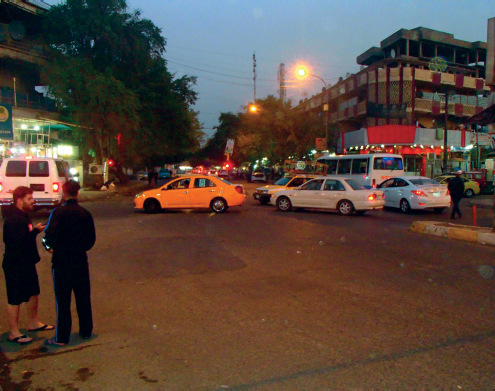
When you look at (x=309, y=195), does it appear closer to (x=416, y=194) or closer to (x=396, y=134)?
(x=416, y=194)

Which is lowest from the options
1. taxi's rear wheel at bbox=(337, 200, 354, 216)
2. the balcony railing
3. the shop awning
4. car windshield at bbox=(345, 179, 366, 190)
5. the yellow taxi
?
taxi's rear wheel at bbox=(337, 200, 354, 216)

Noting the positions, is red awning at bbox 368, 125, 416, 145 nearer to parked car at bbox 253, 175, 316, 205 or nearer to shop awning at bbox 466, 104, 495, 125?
parked car at bbox 253, 175, 316, 205

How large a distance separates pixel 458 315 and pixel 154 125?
33905 millimetres

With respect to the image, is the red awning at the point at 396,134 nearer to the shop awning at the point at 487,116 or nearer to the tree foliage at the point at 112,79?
the tree foliage at the point at 112,79

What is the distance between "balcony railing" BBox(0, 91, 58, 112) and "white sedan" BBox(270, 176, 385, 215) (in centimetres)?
2333

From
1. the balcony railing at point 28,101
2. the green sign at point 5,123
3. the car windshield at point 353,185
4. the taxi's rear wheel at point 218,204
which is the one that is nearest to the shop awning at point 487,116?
the car windshield at point 353,185

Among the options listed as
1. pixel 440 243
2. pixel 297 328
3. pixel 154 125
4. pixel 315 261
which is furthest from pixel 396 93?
pixel 297 328

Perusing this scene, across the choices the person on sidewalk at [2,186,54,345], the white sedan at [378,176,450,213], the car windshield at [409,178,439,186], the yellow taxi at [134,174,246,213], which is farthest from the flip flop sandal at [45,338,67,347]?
the car windshield at [409,178,439,186]

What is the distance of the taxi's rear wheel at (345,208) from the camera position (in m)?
16.9

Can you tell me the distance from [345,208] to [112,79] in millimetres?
20688

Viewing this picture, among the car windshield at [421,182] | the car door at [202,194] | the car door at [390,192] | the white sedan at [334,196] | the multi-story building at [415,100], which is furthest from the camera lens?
the multi-story building at [415,100]

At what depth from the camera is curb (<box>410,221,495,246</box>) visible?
421 inches

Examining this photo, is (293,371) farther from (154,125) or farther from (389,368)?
(154,125)

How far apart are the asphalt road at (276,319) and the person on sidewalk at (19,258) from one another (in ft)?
1.27
